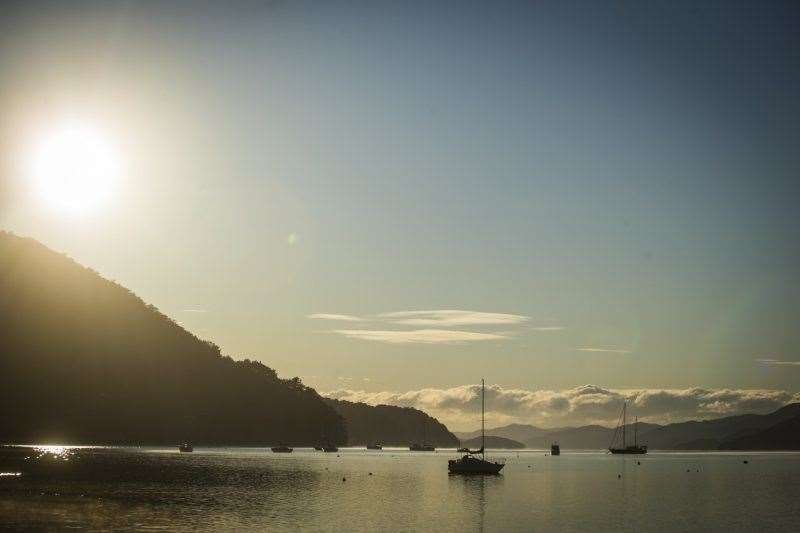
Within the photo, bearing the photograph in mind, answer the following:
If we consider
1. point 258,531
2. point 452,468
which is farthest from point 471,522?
A: point 452,468

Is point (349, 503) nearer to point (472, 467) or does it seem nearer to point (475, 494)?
point (475, 494)

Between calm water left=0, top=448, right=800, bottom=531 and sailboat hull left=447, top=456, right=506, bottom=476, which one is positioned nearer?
calm water left=0, top=448, right=800, bottom=531

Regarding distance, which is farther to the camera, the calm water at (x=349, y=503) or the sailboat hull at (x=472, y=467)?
the sailboat hull at (x=472, y=467)

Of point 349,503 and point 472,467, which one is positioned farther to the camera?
point 472,467

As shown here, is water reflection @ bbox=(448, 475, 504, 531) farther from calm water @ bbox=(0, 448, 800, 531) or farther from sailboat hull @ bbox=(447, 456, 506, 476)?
sailboat hull @ bbox=(447, 456, 506, 476)

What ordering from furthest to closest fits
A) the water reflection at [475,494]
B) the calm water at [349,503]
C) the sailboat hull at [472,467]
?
1. the sailboat hull at [472,467]
2. the water reflection at [475,494]
3. the calm water at [349,503]

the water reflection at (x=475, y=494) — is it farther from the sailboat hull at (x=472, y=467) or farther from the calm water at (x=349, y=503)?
the sailboat hull at (x=472, y=467)

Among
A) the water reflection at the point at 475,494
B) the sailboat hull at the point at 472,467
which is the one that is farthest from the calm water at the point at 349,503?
the sailboat hull at the point at 472,467

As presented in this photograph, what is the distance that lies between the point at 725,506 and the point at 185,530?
74689mm

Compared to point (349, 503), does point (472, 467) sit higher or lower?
higher

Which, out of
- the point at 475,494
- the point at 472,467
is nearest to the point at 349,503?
the point at 475,494

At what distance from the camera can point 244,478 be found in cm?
14175

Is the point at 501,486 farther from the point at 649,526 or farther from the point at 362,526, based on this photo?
the point at 362,526

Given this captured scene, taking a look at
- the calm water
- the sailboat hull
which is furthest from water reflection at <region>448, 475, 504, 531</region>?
the sailboat hull
